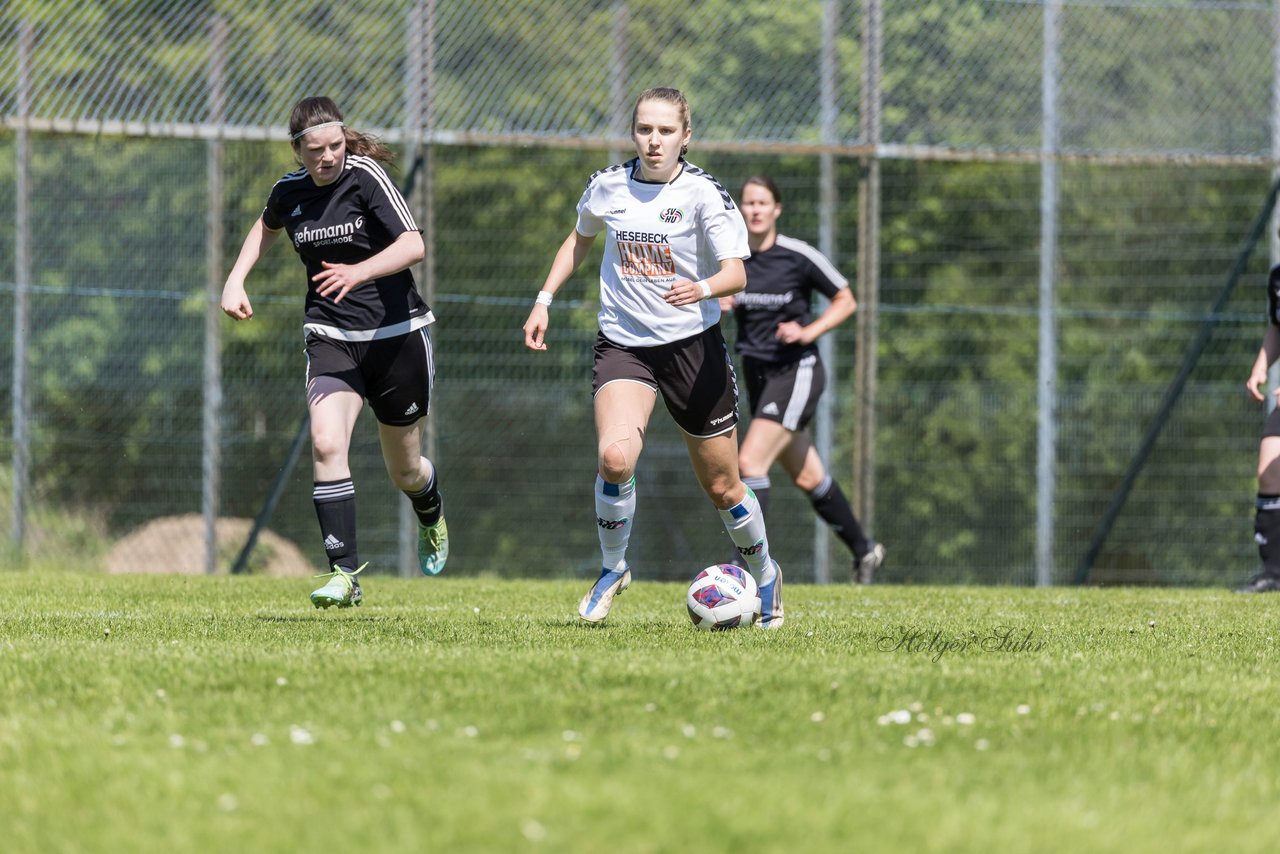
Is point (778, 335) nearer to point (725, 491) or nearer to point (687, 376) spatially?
point (725, 491)

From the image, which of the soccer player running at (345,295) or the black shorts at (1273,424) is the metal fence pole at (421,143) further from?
the black shorts at (1273,424)

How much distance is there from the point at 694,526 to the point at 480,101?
3.82m

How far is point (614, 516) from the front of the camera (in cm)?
727

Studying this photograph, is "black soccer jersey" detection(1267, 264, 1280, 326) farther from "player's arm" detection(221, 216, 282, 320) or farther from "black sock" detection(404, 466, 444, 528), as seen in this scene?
"player's arm" detection(221, 216, 282, 320)

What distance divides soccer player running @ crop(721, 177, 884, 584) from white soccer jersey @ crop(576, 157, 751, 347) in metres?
3.67

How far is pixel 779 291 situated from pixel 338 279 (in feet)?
14.4

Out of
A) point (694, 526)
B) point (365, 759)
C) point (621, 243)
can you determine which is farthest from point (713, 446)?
→ point (694, 526)

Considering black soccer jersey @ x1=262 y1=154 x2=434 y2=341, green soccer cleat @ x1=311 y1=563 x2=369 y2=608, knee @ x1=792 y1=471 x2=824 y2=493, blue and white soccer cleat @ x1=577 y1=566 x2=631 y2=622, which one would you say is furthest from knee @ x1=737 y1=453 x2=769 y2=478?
green soccer cleat @ x1=311 y1=563 x2=369 y2=608

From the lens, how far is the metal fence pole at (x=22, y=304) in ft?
42.6

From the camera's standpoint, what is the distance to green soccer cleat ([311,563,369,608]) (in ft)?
22.9

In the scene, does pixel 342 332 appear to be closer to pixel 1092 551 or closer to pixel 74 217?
pixel 74 217

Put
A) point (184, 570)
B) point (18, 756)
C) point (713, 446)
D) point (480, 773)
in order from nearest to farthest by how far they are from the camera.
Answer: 1. point (480, 773)
2. point (18, 756)
3. point (713, 446)
4. point (184, 570)

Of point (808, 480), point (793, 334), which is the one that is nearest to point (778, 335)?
point (793, 334)

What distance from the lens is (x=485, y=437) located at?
45.2ft
